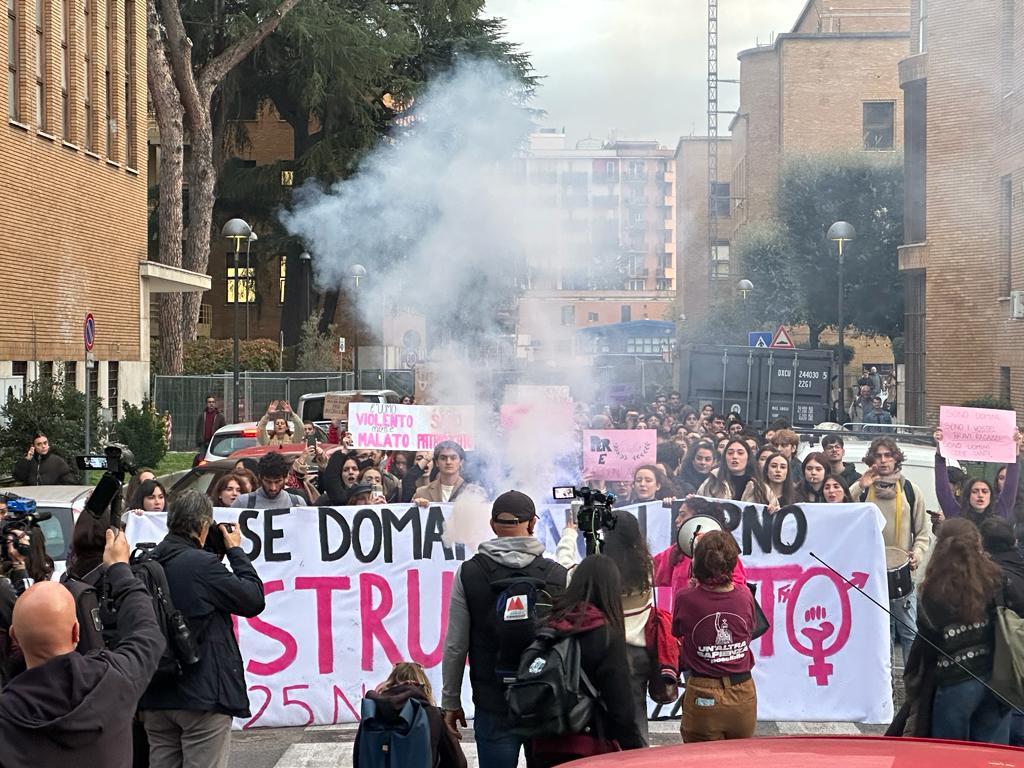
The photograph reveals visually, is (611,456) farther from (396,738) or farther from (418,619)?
(396,738)

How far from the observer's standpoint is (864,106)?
62.3 metres

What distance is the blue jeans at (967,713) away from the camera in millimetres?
6227

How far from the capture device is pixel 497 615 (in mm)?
5723

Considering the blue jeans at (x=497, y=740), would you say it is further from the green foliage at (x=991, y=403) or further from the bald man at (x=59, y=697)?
the green foliage at (x=991, y=403)

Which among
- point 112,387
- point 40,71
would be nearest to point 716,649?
point 40,71

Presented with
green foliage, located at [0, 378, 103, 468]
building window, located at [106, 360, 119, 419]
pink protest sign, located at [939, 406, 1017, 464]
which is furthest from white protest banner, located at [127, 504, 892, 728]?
building window, located at [106, 360, 119, 419]

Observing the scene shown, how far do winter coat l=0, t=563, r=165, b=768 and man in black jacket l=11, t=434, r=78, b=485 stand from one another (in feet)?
39.5

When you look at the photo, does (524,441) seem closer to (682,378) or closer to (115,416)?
(682,378)

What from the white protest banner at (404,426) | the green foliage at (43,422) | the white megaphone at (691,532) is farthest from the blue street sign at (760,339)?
the white megaphone at (691,532)

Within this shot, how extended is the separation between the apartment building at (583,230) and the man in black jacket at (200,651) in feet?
67.8

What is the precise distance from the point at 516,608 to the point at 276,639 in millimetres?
3625

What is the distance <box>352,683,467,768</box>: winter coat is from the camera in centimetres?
534

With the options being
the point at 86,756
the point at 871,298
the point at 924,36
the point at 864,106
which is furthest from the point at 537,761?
the point at 864,106

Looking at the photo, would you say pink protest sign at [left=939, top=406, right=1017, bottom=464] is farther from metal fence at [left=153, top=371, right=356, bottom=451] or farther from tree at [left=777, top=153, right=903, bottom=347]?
tree at [left=777, top=153, right=903, bottom=347]
